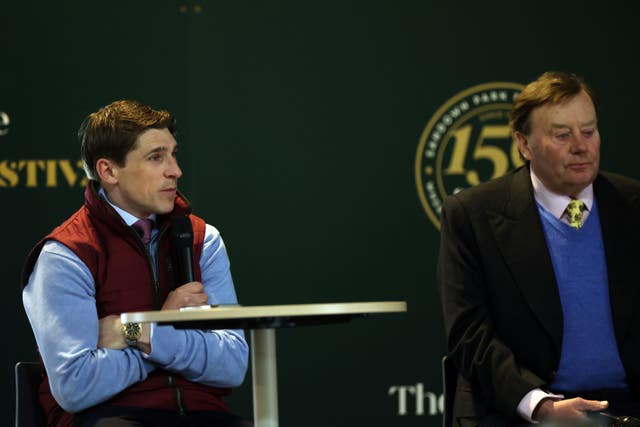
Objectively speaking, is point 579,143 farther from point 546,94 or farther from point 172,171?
point 172,171

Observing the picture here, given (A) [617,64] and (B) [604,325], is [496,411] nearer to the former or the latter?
(B) [604,325]

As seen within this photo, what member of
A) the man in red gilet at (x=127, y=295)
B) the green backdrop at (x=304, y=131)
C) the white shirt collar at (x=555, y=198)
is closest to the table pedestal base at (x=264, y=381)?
the man in red gilet at (x=127, y=295)

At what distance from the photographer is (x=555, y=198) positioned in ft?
10.7

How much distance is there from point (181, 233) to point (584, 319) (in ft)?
3.89

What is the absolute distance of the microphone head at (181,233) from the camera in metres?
3.19

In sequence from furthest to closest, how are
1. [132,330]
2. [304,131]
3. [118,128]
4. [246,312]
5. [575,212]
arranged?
1. [304,131]
2. [118,128]
3. [575,212]
4. [132,330]
5. [246,312]

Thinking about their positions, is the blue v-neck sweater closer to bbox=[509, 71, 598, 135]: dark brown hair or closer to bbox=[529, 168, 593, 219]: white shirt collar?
bbox=[529, 168, 593, 219]: white shirt collar

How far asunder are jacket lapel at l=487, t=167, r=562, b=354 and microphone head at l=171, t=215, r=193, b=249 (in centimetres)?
89

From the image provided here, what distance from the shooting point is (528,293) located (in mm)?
3148

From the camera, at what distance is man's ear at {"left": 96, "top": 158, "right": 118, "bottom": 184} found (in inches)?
132

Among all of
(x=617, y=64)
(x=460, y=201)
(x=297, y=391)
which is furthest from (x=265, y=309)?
(x=617, y=64)

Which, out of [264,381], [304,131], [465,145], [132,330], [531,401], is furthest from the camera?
[465,145]

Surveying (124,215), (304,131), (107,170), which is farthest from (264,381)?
(304,131)

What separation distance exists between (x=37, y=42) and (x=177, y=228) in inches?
67.2
